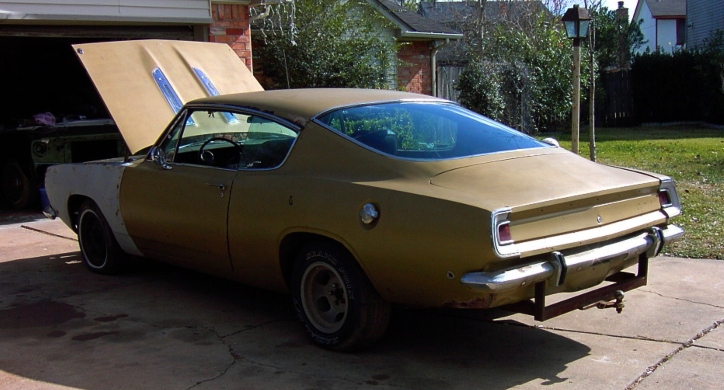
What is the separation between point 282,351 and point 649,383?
6.94 ft

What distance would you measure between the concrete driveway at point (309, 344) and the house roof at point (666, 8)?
47.2 meters

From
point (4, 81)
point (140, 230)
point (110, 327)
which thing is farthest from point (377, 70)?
point (110, 327)

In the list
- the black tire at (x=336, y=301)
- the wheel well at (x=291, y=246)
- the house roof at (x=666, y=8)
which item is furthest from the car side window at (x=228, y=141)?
the house roof at (x=666, y=8)

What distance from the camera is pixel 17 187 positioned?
1100cm

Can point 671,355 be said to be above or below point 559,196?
below

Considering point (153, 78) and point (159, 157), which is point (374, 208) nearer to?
point (159, 157)

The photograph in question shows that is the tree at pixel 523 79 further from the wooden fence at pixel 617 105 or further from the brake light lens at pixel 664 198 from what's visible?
the brake light lens at pixel 664 198

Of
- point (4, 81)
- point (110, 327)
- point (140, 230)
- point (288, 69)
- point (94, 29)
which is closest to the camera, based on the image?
point (110, 327)

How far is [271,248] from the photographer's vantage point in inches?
197

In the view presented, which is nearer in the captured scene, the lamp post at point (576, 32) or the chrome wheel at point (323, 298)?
the chrome wheel at point (323, 298)

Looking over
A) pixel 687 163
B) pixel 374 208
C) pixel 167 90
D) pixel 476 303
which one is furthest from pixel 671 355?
pixel 687 163

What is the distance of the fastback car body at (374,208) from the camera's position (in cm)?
415

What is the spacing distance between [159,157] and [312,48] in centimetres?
767

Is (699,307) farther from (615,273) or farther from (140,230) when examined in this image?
(140,230)
